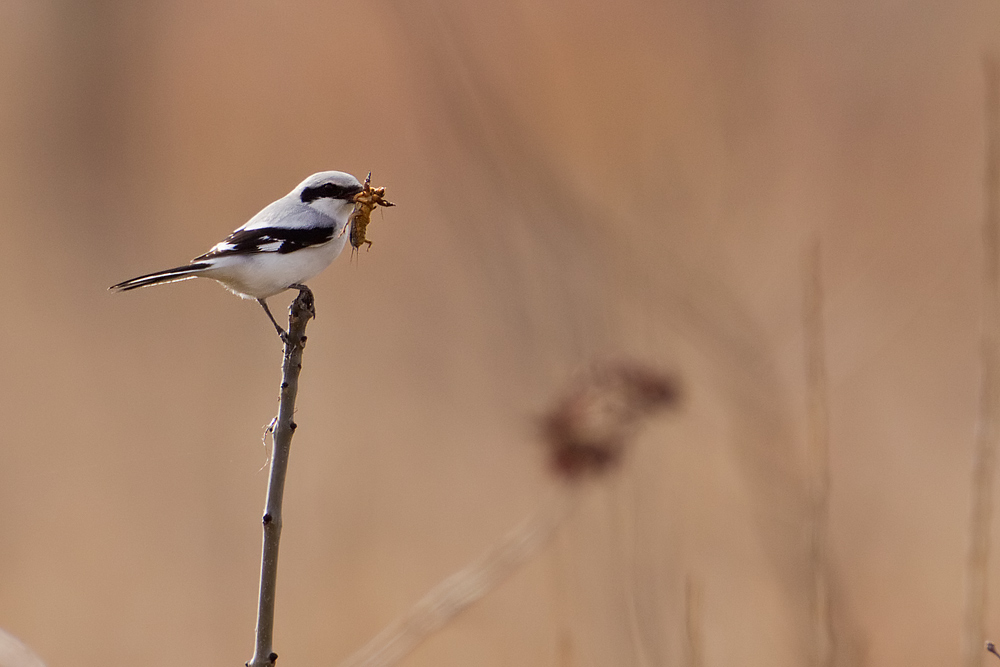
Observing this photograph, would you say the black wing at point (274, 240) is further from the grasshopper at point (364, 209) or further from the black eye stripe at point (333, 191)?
the grasshopper at point (364, 209)

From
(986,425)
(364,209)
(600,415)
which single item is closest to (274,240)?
(364,209)

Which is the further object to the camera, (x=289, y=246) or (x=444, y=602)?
(x=289, y=246)

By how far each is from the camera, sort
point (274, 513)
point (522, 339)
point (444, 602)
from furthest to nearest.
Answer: point (522, 339), point (444, 602), point (274, 513)

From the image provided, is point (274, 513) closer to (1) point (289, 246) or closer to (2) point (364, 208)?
(2) point (364, 208)

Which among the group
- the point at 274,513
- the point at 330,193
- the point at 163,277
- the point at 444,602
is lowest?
the point at 444,602

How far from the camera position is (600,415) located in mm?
1432

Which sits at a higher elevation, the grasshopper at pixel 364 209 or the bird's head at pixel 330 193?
the bird's head at pixel 330 193

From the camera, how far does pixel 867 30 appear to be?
5.32 meters

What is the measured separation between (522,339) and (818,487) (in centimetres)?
150

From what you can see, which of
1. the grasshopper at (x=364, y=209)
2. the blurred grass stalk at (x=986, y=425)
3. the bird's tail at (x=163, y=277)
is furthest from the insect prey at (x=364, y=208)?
the blurred grass stalk at (x=986, y=425)

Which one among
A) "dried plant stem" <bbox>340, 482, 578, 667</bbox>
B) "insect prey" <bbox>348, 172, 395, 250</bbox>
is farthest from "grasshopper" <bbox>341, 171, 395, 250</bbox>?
"dried plant stem" <bbox>340, 482, 578, 667</bbox>

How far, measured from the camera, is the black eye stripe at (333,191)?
168 cm

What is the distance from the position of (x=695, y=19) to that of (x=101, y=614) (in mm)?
4705

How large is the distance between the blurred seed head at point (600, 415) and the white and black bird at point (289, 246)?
0.51 m
